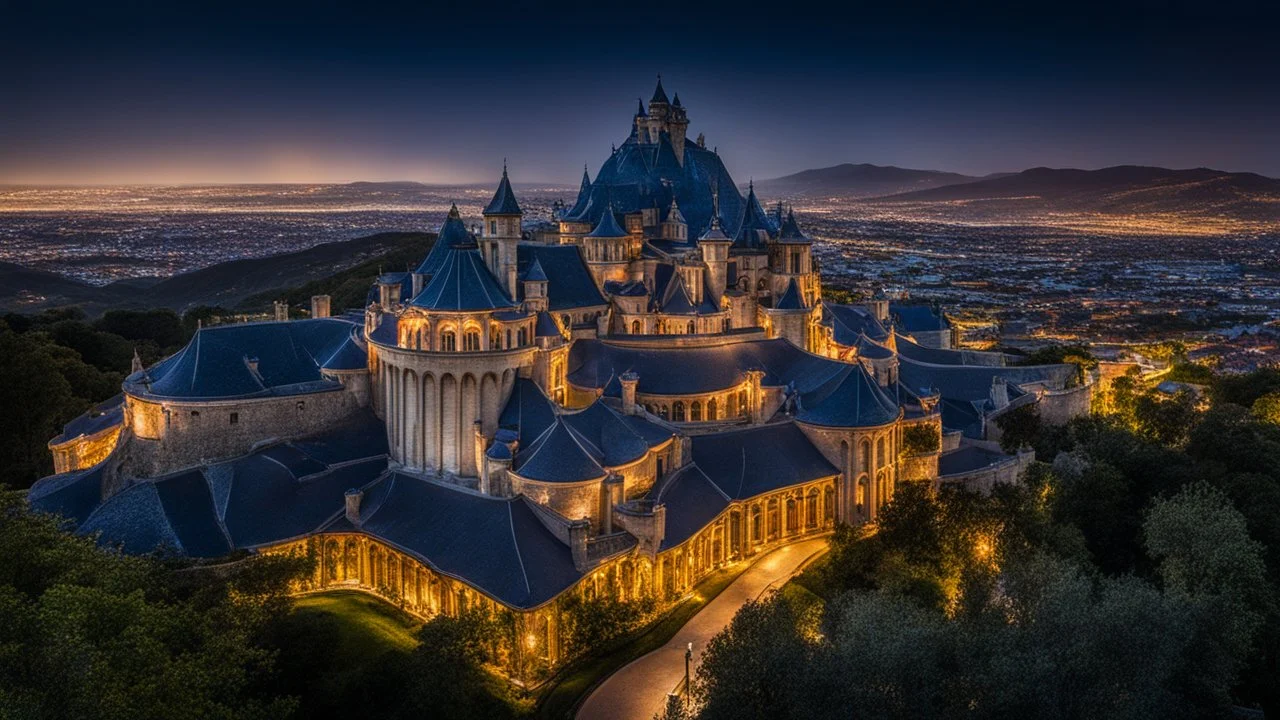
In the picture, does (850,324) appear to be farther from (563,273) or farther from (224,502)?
(224,502)

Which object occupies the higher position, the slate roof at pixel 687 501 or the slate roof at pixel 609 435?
the slate roof at pixel 609 435

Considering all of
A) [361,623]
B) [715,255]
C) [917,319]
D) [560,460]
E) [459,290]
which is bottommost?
[361,623]

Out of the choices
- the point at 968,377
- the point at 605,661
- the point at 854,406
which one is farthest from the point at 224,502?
the point at 968,377

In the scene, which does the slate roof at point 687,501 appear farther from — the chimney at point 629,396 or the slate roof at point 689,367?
the slate roof at point 689,367

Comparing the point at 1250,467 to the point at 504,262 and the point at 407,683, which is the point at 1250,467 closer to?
the point at 504,262

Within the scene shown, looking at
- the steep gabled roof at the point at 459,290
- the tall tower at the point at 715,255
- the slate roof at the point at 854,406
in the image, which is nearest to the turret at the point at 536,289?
the steep gabled roof at the point at 459,290

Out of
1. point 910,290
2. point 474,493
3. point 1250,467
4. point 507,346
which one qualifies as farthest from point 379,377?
point 910,290
